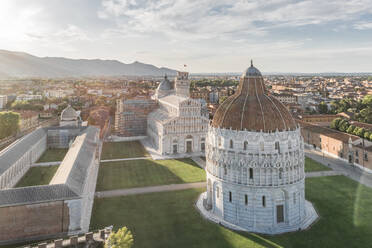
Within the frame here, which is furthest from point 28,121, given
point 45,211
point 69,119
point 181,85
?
point 45,211

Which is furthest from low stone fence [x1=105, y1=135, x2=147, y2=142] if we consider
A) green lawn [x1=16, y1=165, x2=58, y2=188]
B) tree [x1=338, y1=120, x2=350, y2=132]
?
tree [x1=338, y1=120, x2=350, y2=132]

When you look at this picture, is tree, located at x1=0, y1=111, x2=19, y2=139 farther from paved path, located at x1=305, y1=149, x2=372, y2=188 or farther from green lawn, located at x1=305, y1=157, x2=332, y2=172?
paved path, located at x1=305, y1=149, x2=372, y2=188

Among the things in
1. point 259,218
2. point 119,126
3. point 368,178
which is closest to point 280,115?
point 259,218

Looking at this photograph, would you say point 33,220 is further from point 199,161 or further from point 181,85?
point 181,85

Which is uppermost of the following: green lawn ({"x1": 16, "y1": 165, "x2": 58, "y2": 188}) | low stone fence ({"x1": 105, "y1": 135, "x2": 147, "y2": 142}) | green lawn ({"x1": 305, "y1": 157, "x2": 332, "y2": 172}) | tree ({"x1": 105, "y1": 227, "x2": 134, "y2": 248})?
low stone fence ({"x1": 105, "y1": 135, "x2": 147, "y2": 142})

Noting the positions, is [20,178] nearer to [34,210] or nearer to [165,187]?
[34,210]

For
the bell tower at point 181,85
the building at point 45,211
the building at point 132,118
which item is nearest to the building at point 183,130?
the building at point 132,118
